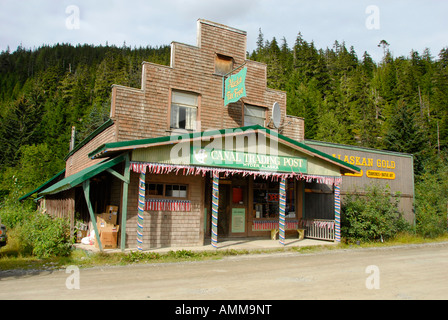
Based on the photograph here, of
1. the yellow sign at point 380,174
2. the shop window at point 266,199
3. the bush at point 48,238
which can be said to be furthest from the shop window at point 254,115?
the bush at point 48,238

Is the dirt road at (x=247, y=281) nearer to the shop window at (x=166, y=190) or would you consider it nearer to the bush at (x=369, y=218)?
the shop window at (x=166, y=190)

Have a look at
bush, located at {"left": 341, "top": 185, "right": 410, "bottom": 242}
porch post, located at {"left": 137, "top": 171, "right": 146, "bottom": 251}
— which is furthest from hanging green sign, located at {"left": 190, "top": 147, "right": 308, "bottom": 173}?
bush, located at {"left": 341, "top": 185, "right": 410, "bottom": 242}

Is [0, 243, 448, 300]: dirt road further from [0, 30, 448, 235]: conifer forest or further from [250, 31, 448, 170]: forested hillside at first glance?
[250, 31, 448, 170]: forested hillside

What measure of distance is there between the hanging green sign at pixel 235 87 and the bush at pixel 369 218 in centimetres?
736

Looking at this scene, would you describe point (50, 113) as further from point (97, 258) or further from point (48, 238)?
point (97, 258)

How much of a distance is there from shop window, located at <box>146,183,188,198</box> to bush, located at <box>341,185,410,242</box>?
7.73 meters

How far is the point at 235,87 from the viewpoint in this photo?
47.4 feet

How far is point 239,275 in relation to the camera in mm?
8820

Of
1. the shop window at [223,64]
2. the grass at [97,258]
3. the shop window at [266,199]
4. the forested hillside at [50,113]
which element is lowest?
the grass at [97,258]

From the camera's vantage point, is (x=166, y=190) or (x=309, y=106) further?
(x=309, y=106)

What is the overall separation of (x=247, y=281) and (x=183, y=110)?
824cm

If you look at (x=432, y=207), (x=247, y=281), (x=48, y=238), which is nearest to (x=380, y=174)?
(x=432, y=207)

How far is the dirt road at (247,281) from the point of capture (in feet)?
22.0
